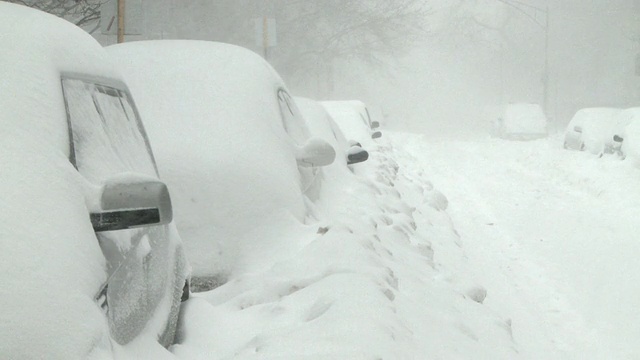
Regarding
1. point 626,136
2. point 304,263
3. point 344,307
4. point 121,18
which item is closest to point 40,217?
point 344,307

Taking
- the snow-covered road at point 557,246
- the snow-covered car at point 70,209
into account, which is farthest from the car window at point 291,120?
the snow-covered car at point 70,209

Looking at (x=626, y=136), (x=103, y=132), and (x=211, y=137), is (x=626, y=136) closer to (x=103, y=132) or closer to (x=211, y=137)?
(x=211, y=137)

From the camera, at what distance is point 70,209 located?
2160 millimetres

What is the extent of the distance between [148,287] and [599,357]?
4324 mm

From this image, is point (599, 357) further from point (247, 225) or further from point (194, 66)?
point (194, 66)

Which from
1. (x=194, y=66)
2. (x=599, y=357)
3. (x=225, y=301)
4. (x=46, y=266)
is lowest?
(x=599, y=357)

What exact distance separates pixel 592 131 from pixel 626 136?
3551mm

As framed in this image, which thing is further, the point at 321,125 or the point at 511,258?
the point at 321,125

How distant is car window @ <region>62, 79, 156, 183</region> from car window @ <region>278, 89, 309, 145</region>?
2923 mm

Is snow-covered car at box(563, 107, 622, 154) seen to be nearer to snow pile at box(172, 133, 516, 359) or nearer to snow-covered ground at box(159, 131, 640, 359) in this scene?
snow-covered ground at box(159, 131, 640, 359)

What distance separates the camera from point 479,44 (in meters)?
70.5

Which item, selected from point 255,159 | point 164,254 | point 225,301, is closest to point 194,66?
point 255,159

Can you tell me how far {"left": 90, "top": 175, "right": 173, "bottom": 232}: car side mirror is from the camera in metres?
2.28

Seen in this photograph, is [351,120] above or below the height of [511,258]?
above
